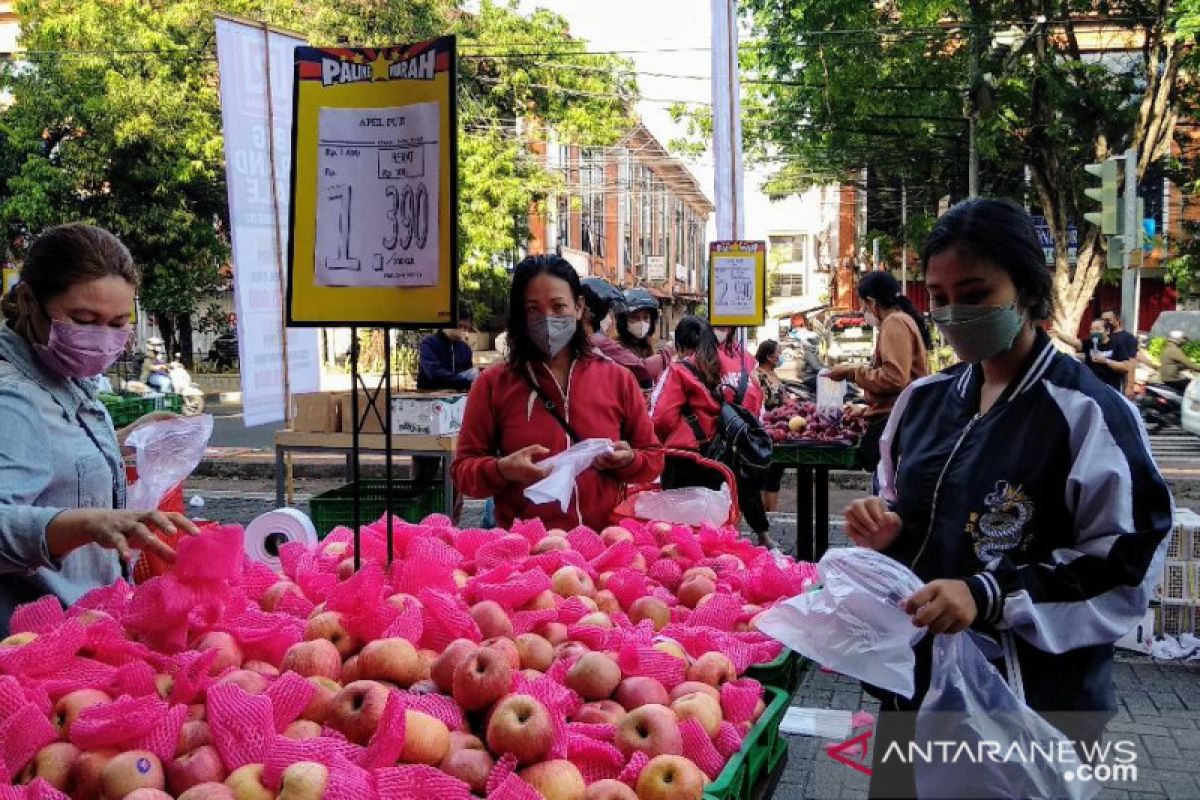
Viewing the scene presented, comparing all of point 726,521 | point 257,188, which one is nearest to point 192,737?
point 726,521

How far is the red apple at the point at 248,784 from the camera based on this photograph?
1.83m

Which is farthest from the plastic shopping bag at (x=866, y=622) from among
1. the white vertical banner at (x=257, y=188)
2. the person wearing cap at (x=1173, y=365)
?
the person wearing cap at (x=1173, y=365)

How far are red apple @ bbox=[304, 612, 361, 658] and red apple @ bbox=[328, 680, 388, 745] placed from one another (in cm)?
27

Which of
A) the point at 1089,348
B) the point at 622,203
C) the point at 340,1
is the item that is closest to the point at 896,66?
the point at 1089,348

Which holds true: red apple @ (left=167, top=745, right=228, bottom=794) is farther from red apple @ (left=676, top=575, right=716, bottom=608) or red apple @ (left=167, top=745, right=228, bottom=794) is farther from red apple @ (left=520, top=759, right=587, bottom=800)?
red apple @ (left=676, top=575, right=716, bottom=608)

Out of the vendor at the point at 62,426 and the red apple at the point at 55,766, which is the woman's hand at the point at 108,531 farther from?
the red apple at the point at 55,766

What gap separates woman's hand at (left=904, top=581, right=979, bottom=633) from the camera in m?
1.87

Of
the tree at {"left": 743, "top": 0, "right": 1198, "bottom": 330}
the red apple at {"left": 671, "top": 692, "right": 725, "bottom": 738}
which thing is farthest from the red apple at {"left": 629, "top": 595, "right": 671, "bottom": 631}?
the tree at {"left": 743, "top": 0, "right": 1198, "bottom": 330}

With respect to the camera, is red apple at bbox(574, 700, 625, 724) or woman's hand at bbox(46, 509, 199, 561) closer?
red apple at bbox(574, 700, 625, 724)

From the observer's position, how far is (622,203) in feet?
180

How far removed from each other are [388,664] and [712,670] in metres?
0.75

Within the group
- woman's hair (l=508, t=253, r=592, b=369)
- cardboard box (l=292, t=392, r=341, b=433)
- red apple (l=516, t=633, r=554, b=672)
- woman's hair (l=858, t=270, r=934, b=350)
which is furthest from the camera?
cardboard box (l=292, t=392, r=341, b=433)

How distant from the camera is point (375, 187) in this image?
2.64 m

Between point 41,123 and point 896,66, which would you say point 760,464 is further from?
point 41,123
